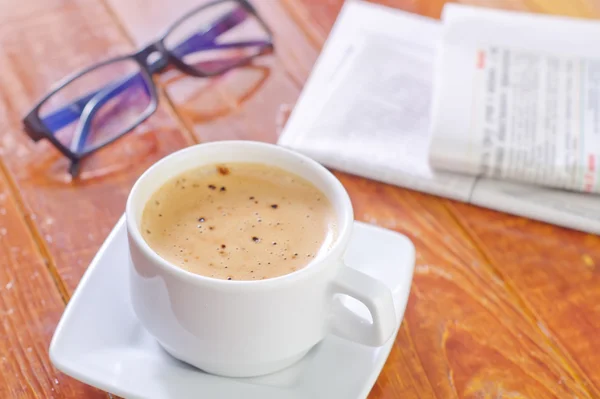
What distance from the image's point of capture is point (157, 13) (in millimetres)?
909

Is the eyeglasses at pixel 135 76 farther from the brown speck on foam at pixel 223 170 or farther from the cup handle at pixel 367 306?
the cup handle at pixel 367 306

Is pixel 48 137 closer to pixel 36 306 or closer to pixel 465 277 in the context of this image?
pixel 36 306

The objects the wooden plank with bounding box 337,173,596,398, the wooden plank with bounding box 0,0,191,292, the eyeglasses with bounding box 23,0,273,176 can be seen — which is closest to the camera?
the wooden plank with bounding box 337,173,596,398

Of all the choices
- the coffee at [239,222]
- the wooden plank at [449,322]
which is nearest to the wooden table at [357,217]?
the wooden plank at [449,322]

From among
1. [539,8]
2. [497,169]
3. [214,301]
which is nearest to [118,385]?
[214,301]

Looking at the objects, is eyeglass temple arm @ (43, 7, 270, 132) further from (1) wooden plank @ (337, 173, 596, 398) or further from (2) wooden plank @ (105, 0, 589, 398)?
(1) wooden plank @ (337, 173, 596, 398)

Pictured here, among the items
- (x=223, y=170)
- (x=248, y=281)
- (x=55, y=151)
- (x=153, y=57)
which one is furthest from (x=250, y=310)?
(x=153, y=57)

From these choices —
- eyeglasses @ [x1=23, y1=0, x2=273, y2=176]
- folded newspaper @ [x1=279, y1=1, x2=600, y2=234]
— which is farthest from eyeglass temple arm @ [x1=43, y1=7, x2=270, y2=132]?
folded newspaper @ [x1=279, y1=1, x2=600, y2=234]

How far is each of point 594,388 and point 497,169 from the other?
0.77 ft

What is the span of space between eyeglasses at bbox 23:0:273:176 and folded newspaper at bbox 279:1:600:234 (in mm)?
104

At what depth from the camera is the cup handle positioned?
0.46 metres

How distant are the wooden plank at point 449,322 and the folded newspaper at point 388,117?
0.9 inches

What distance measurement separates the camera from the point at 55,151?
0.73m

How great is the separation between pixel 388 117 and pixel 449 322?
0.27 meters
